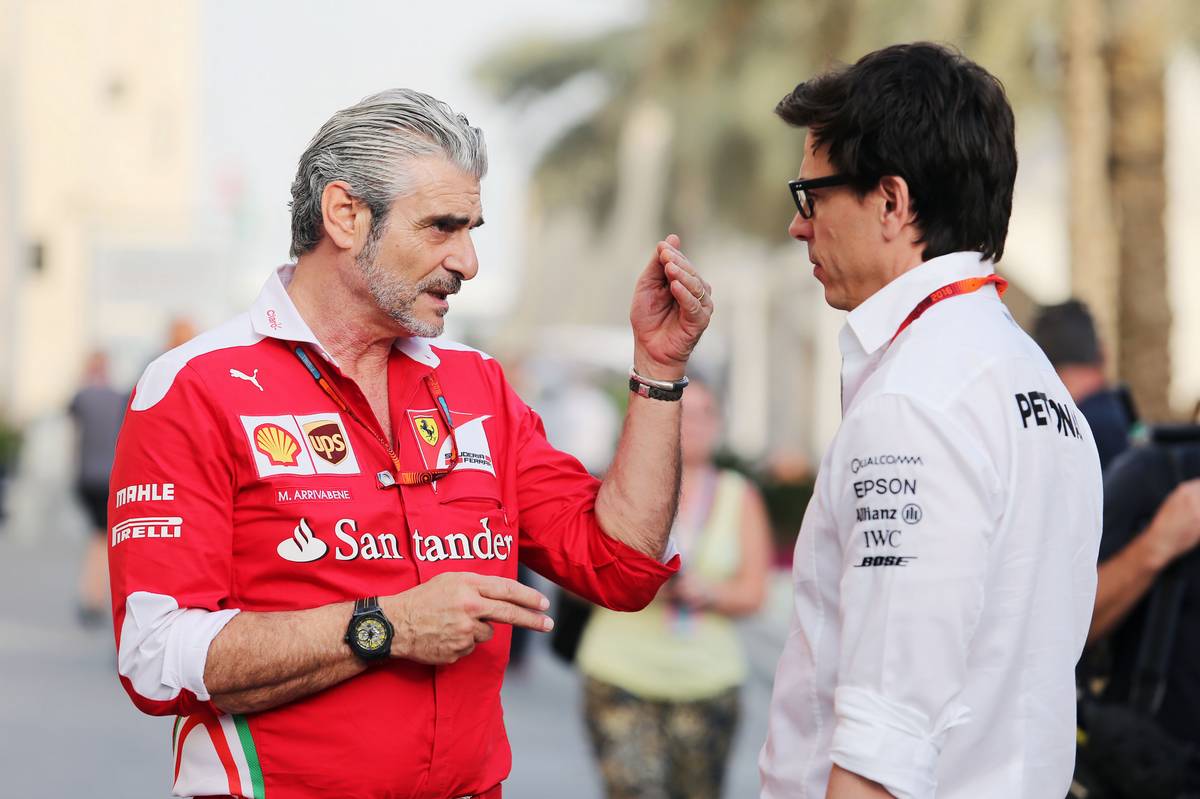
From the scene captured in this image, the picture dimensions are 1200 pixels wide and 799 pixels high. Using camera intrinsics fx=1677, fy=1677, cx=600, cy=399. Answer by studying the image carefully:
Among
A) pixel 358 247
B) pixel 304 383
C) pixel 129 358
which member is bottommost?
pixel 129 358

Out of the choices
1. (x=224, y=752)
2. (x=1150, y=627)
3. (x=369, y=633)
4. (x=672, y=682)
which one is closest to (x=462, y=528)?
(x=369, y=633)

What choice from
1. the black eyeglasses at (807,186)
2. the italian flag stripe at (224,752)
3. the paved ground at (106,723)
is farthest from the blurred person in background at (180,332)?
the black eyeglasses at (807,186)

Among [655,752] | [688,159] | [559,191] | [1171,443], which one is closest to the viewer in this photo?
[1171,443]

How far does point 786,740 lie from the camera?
8.51 ft

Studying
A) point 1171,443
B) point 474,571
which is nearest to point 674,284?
point 474,571

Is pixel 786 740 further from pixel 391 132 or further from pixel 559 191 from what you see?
pixel 559 191

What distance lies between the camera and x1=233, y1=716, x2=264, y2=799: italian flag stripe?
274cm

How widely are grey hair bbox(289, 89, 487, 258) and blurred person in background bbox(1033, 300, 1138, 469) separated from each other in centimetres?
296

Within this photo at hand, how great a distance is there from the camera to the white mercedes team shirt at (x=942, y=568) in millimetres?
2342

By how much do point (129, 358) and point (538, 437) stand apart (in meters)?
25.6

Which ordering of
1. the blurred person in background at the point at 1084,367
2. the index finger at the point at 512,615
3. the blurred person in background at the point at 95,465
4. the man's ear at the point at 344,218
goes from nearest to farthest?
the index finger at the point at 512,615 < the man's ear at the point at 344,218 < the blurred person in background at the point at 1084,367 < the blurred person in background at the point at 95,465

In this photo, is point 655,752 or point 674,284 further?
point 655,752

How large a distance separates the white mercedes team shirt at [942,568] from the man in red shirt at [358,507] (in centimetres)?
50

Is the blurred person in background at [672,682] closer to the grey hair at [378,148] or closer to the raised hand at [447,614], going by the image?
the grey hair at [378,148]
